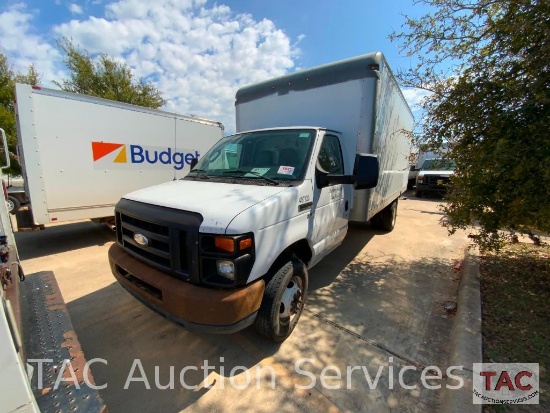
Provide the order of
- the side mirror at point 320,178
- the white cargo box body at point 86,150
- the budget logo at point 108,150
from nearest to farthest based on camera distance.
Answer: the side mirror at point 320,178 → the white cargo box body at point 86,150 → the budget logo at point 108,150

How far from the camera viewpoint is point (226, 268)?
6.72 ft

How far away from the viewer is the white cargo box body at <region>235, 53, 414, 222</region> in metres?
3.74

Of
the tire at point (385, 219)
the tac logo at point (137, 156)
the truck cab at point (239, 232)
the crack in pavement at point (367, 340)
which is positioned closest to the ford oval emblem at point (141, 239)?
the truck cab at point (239, 232)

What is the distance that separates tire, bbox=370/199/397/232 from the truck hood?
514 cm

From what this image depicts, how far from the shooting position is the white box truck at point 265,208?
6.76 feet

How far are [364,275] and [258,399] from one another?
2.91 m

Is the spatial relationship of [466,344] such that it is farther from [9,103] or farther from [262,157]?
[9,103]

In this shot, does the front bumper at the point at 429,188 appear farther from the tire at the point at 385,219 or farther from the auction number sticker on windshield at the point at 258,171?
the auction number sticker on windshield at the point at 258,171

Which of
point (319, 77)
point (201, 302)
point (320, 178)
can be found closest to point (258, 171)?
point (320, 178)

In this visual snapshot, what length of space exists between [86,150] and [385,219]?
7300 mm

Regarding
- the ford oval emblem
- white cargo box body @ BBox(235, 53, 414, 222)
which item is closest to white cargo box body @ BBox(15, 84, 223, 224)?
white cargo box body @ BBox(235, 53, 414, 222)

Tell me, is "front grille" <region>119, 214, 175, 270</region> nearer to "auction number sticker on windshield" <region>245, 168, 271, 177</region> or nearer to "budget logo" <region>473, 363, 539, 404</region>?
"auction number sticker on windshield" <region>245, 168, 271, 177</region>

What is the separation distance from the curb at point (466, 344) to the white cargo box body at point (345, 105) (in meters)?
1.66

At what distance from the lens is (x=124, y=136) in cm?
620
